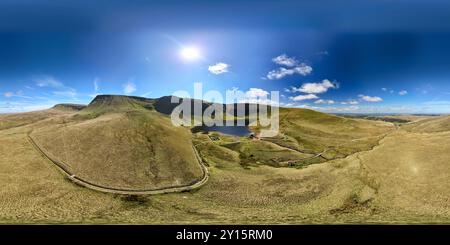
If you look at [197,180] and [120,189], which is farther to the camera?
[197,180]

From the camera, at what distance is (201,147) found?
101375 mm

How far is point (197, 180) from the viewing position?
69.0m

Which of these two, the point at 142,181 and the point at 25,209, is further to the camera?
the point at 142,181

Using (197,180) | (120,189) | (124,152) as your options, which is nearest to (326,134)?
(197,180)

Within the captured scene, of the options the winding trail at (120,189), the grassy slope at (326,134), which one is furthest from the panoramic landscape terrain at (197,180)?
the grassy slope at (326,134)

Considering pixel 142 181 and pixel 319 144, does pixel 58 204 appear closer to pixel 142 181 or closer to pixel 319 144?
pixel 142 181

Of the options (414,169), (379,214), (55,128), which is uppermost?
(55,128)

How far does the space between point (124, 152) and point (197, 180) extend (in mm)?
20450

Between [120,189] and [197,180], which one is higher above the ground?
[197,180]

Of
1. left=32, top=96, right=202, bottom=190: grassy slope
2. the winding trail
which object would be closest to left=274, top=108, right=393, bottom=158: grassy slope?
left=32, top=96, right=202, bottom=190: grassy slope

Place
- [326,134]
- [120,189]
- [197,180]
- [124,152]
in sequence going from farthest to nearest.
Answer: [326,134]
[124,152]
[197,180]
[120,189]

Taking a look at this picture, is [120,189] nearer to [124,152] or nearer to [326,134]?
[124,152]
